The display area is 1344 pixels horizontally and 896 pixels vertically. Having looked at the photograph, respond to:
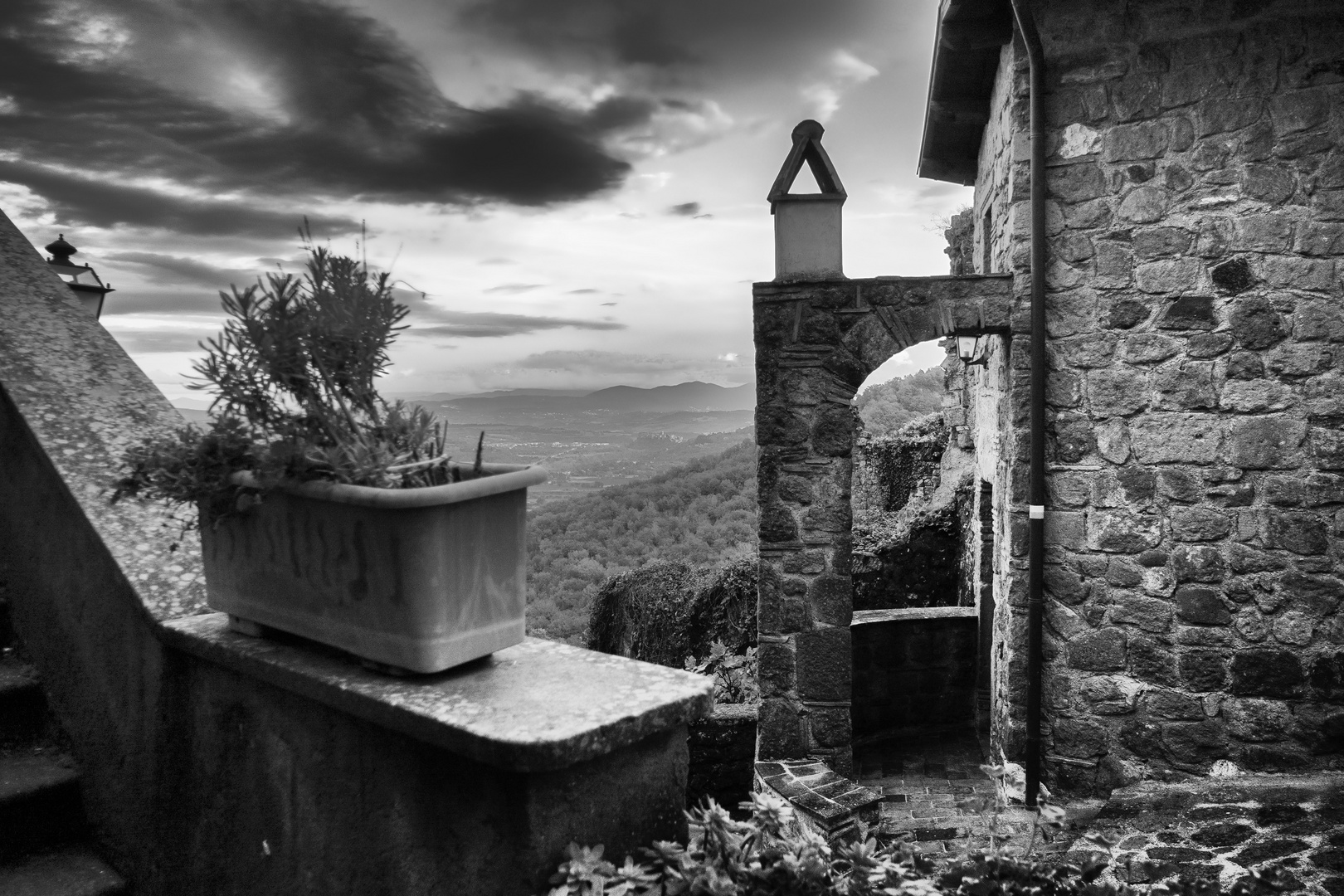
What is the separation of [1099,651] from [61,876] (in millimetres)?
4692

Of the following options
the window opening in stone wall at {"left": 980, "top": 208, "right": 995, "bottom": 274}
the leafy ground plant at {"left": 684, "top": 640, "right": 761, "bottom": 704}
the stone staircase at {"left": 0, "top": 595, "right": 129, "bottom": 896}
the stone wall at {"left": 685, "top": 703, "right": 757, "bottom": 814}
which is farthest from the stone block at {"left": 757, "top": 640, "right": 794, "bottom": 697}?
the stone staircase at {"left": 0, "top": 595, "right": 129, "bottom": 896}

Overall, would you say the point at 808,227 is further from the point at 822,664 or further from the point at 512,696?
the point at 512,696

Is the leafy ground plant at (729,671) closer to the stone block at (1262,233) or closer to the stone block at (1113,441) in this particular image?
the stone block at (1113,441)

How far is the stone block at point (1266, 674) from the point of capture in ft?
15.3

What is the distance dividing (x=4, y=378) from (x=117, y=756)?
1.09 meters

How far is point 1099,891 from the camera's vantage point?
1.31m

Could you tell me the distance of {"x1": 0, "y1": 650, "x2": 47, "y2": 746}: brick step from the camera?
2.16 meters

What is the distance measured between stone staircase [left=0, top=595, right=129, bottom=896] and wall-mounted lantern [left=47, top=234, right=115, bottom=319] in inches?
97.1

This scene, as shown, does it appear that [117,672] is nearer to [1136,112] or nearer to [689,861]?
[689,861]

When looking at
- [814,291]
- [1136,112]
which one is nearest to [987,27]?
[1136,112]

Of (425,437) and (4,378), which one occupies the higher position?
(4,378)

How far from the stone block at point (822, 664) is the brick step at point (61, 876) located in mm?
3811

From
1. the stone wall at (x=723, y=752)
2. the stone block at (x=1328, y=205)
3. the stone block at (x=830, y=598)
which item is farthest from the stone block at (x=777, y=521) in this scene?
the stone block at (x=1328, y=205)

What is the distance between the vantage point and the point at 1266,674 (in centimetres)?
467
